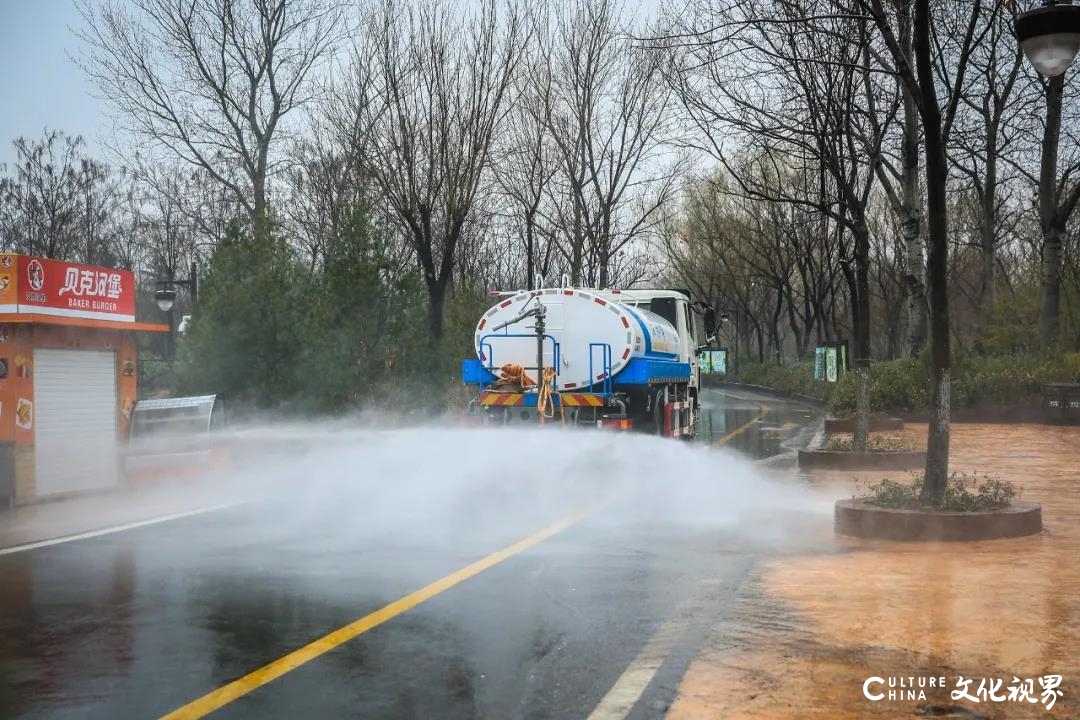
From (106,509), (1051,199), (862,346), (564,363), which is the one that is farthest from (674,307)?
(1051,199)

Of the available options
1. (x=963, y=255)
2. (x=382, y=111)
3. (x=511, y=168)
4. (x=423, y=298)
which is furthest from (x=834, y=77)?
(x=963, y=255)

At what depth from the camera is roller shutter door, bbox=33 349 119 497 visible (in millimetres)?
14750

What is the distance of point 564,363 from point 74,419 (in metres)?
6.47

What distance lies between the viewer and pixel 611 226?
127 ft

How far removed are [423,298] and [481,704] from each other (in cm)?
2020

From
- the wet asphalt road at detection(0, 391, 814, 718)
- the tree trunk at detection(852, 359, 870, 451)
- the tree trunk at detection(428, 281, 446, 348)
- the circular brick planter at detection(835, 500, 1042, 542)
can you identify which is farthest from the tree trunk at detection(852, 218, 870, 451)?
the tree trunk at detection(428, 281, 446, 348)

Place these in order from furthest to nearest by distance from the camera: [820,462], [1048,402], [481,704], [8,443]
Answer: [1048,402] → [820,462] → [8,443] → [481,704]

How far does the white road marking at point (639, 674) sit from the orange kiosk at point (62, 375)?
9831 millimetres

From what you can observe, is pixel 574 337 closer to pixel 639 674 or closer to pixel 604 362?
pixel 604 362

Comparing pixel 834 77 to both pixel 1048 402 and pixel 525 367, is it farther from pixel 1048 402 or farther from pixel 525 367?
pixel 1048 402

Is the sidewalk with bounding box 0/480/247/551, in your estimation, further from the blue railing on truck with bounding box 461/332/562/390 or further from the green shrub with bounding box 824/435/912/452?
the green shrub with bounding box 824/435/912/452

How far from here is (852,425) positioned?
25.3 meters

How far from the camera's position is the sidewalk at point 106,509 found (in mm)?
11750

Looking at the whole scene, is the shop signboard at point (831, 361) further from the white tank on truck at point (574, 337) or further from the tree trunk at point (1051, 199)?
the white tank on truck at point (574, 337)
